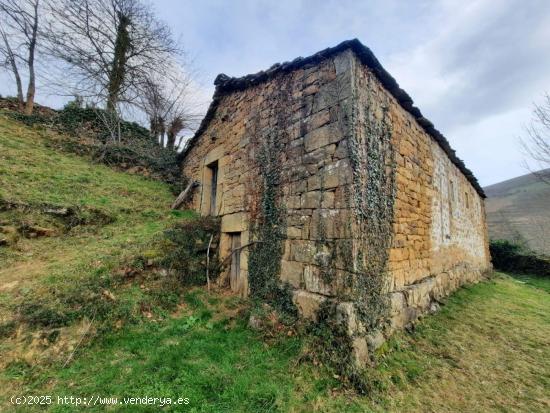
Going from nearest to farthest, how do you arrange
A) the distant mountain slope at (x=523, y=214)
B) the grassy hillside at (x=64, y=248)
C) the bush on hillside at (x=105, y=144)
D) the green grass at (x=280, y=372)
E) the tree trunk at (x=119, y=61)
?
the green grass at (x=280, y=372), the grassy hillside at (x=64, y=248), the bush on hillside at (x=105, y=144), the tree trunk at (x=119, y=61), the distant mountain slope at (x=523, y=214)

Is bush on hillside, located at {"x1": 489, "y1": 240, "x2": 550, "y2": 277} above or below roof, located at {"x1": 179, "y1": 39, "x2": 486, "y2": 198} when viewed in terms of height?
below

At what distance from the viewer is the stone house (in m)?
3.40

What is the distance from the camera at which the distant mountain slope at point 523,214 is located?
15573 mm

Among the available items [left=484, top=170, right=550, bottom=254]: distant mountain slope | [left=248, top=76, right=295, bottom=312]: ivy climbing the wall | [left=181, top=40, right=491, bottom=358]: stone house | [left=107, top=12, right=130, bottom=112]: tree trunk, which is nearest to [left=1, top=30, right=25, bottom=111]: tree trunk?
[left=107, top=12, right=130, bottom=112]: tree trunk

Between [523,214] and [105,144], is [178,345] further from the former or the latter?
[523,214]

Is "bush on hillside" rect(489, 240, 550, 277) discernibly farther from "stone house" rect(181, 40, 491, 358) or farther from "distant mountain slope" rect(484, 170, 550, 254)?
"stone house" rect(181, 40, 491, 358)

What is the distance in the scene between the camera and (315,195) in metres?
3.75

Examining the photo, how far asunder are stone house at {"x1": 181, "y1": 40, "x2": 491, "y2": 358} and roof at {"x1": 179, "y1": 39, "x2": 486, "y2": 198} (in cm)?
3

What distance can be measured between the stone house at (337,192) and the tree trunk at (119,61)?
28.9 feet

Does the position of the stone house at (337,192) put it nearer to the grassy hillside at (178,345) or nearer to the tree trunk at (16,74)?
the grassy hillside at (178,345)

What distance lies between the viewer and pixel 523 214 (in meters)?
20.3

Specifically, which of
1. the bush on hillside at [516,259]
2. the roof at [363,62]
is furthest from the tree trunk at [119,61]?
the bush on hillside at [516,259]

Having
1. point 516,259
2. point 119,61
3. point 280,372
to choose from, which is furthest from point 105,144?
point 516,259

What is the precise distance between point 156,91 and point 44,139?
18.2 feet
